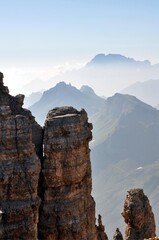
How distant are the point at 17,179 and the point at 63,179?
9.16 m

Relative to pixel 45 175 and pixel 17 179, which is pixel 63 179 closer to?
pixel 45 175

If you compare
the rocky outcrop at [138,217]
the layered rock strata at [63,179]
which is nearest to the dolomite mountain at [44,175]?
the layered rock strata at [63,179]

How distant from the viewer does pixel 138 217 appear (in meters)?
76.1

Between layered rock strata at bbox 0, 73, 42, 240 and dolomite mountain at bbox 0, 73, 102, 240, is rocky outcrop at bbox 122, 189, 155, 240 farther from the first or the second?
layered rock strata at bbox 0, 73, 42, 240

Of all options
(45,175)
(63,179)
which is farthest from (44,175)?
(63,179)

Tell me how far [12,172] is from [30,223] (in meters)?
6.75

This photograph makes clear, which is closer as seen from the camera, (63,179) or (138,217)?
(63,179)

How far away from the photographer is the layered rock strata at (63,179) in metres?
62.8

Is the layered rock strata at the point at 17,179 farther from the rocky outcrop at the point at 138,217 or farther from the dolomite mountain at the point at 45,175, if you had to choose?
the rocky outcrop at the point at 138,217

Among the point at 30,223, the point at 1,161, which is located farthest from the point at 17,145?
the point at 30,223

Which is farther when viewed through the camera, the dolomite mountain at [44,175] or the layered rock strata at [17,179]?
the dolomite mountain at [44,175]

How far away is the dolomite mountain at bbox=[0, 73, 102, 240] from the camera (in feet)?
183

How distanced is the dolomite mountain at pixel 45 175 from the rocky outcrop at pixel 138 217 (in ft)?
34.0

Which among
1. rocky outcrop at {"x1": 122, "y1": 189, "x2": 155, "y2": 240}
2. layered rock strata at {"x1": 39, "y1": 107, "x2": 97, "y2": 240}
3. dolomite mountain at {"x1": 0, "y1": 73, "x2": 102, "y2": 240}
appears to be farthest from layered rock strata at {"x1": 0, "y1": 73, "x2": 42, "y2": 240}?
rocky outcrop at {"x1": 122, "y1": 189, "x2": 155, "y2": 240}
